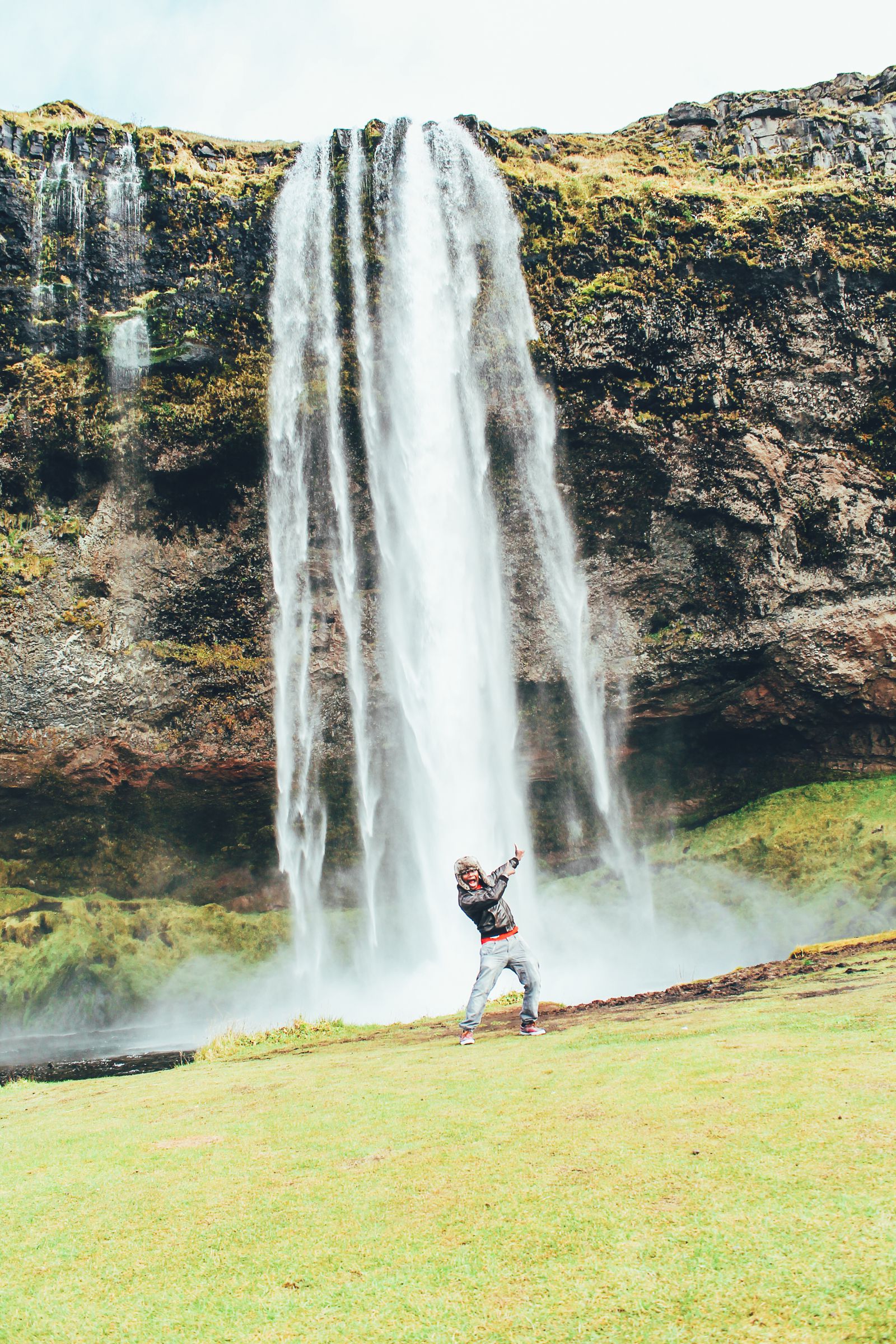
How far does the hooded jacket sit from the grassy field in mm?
1273

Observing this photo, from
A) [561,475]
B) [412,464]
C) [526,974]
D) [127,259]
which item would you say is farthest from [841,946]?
[127,259]

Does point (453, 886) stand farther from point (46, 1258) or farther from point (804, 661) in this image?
Answer: point (46, 1258)

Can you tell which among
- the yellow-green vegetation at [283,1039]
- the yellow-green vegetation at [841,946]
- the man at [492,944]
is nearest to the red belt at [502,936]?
the man at [492,944]

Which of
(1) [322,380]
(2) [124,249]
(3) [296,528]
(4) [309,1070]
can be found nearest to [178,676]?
(3) [296,528]

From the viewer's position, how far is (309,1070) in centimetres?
651

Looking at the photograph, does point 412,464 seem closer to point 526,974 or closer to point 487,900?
point 487,900

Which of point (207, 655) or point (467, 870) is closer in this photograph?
point (467, 870)

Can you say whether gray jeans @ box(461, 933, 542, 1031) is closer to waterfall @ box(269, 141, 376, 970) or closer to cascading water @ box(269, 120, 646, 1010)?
cascading water @ box(269, 120, 646, 1010)

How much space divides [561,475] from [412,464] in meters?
3.48

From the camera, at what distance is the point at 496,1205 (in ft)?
10.0

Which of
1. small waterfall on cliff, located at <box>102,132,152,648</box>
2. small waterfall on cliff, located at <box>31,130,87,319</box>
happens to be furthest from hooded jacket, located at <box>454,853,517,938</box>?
→ small waterfall on cliff, located at <box>31,130,87,319</box>

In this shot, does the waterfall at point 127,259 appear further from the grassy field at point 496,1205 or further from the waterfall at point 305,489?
the grassy field at point 496,1205

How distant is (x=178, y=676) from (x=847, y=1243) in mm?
20082

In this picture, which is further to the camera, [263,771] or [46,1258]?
[263,771]
